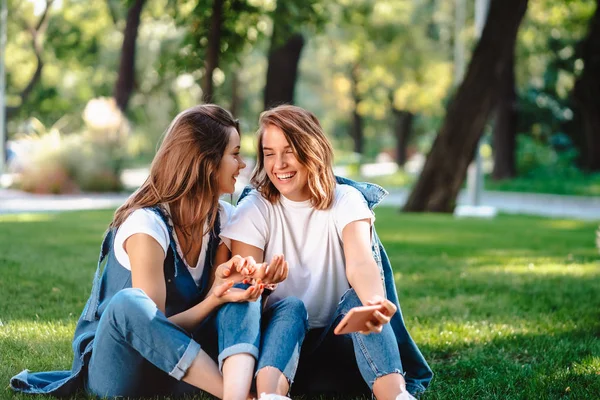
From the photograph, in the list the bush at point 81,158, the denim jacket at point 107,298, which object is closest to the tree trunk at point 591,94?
the bush at point 81,158

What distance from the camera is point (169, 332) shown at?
3428mm

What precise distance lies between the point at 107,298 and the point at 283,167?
A: 2.97 ft

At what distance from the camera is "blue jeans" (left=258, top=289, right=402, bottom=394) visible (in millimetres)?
3551

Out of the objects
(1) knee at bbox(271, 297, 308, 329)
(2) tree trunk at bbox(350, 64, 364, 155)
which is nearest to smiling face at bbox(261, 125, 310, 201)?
(1) knee at bbox(271, 297, 308, 329)

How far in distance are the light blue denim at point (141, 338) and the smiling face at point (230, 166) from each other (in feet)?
0.58

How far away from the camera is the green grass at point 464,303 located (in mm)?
4445

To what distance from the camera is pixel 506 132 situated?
2680 centimetres

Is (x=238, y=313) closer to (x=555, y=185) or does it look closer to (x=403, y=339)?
(x=403, y=339)

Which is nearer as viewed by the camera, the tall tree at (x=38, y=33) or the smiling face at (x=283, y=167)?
the smiling face at (x=283, y=167)

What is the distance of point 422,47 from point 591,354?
2672 cm

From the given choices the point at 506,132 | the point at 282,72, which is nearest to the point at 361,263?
the point at 282,72

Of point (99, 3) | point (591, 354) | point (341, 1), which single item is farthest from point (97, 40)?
point (591, 354)

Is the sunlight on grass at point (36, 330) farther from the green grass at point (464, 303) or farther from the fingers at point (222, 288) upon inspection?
the fingers at point (222, 288)

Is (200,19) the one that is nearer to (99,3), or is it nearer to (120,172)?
(120,172)
